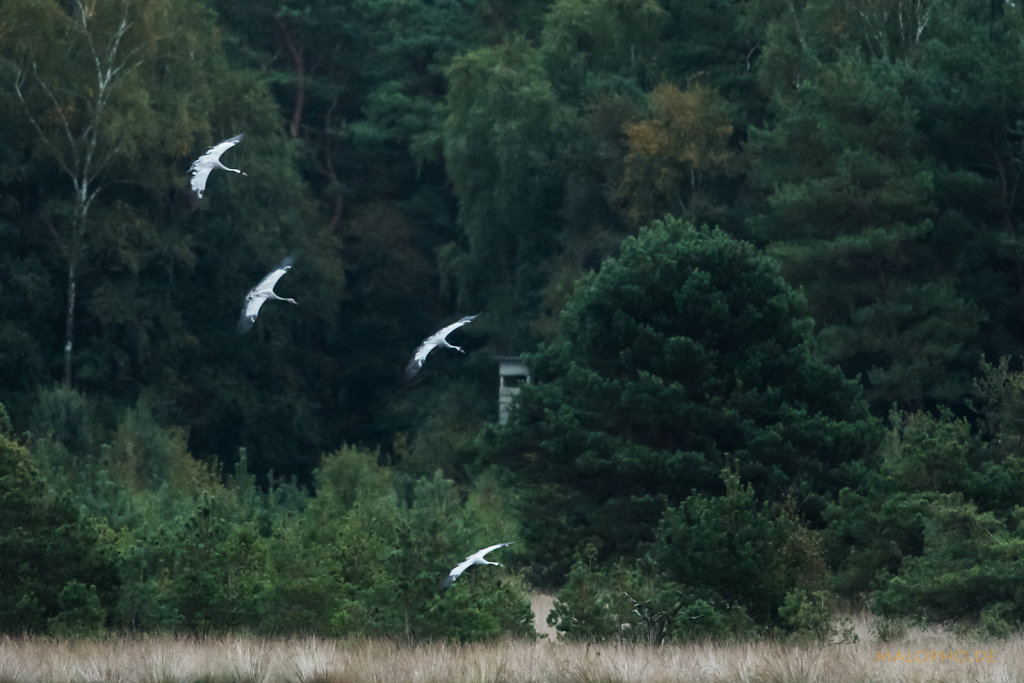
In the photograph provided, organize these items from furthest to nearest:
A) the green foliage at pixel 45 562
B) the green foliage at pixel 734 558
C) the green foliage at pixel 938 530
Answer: the green foliage at pixel 938 530, the green foliage at pixel 45 562, the green foliage at pixel 734 558

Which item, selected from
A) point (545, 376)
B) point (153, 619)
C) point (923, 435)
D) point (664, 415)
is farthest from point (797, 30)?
point (153, 619)

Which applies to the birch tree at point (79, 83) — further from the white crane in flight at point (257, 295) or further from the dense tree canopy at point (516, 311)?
the white crane in flight at point (257, 295)

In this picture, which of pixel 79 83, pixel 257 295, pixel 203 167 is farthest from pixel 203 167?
pixel 79 83

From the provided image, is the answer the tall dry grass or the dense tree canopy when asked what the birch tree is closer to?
the dense tree canopy

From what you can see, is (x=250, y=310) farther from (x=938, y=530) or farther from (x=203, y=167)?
(x=938, y=530)

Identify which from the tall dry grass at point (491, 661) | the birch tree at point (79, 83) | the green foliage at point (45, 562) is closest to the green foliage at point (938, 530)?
the tall dry grass at point (491, 661)

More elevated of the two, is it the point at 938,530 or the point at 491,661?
the point at 938,530

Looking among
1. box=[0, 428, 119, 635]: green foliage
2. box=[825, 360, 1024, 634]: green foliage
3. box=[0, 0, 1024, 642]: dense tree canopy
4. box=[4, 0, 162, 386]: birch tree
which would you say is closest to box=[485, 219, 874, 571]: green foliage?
box=[0, 0, 1024, 642]: dense tree canopy

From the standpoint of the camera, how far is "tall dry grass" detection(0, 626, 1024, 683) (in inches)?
645

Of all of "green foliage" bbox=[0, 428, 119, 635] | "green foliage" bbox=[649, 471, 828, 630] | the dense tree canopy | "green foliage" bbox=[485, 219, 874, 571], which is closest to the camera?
"green foliage" bbox=[649, 471, 828, 630]

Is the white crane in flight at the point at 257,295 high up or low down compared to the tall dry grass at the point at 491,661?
up

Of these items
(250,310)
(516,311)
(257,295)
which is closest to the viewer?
(257,295)

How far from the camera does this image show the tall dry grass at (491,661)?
645 inches

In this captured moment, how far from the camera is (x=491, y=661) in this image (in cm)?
1716
